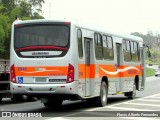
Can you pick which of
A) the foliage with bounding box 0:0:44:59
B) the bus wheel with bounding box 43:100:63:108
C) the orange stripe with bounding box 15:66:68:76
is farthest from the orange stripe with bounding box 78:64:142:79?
the foliage with bounding box 0:0:44:59

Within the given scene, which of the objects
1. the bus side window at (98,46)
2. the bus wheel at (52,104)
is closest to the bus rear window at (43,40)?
the bus side window at (98,46)

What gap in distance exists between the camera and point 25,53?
49.2 ft

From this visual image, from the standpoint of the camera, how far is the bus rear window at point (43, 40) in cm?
1464

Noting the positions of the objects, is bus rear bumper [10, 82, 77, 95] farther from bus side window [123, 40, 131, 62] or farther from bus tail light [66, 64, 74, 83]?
bus side window [123, 40, 131, 62]

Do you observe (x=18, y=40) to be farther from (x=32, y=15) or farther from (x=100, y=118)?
(x=32, y=15)

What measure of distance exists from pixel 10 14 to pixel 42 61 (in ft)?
138

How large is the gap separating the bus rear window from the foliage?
32195 millimetres

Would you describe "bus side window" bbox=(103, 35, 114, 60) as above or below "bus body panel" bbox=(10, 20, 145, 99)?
above

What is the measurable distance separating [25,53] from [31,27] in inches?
36.9

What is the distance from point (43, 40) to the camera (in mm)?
14828

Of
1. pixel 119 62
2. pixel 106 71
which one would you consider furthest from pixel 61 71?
pixel 119 62

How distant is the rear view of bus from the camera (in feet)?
47.2

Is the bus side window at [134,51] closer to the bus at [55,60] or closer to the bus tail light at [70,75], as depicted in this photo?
the bus at [55,60]

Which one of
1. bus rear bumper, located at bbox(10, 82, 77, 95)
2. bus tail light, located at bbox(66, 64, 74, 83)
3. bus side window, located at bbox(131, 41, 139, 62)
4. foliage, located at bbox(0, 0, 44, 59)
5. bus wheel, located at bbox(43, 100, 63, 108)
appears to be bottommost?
bus wheel, located at bbox(43, 100, 63, 108)
